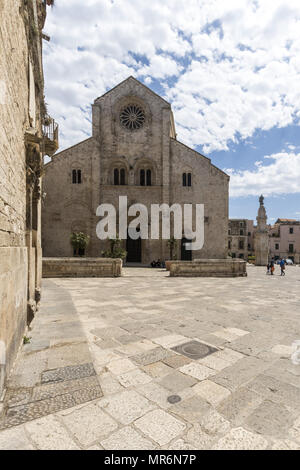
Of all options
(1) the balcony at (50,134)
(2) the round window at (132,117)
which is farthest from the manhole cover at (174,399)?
(2) the round window at (132,117)

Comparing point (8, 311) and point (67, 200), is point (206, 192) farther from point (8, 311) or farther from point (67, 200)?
point (8, 311)

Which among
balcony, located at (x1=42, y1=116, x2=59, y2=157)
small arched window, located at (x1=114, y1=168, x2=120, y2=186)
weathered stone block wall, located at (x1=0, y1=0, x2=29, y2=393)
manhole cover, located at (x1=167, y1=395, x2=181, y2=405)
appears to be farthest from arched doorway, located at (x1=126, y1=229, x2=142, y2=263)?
manhole cover, located at (x1=167, y1=395, x2=181, y2=405)

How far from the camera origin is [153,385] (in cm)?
284

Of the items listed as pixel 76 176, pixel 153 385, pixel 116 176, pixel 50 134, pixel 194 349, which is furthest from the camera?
pixel 116 176

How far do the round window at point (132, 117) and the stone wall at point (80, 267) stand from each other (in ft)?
55.5

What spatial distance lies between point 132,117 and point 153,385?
87.3ft

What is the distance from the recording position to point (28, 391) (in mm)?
2666

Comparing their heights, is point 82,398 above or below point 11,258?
below

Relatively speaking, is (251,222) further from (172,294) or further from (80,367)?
(80,367)

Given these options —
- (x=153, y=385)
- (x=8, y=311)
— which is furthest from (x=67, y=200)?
(x=153, y=385)

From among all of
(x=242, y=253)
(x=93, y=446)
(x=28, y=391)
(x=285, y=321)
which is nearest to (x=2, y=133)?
(x=28, y=391)

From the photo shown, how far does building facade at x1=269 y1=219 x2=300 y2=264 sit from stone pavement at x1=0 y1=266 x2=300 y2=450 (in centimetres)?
5196

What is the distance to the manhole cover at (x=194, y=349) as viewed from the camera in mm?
3695

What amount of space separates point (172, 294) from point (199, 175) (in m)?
18.8
